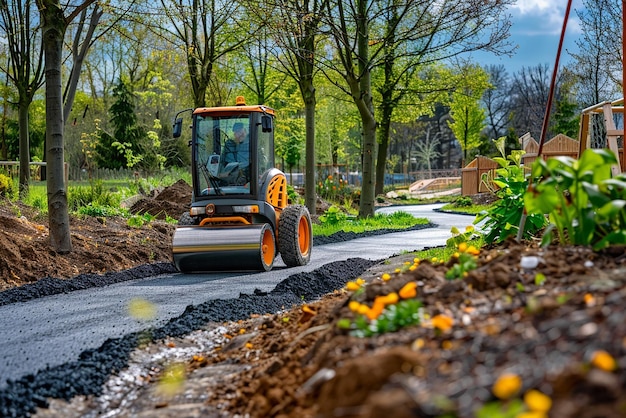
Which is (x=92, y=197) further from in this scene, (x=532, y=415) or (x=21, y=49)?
(x=532, y=415)

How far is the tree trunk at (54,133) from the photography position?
1038 cm

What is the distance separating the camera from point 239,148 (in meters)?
10.3

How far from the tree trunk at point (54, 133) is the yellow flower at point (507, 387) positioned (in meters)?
9.16

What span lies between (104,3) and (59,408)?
9.56 m

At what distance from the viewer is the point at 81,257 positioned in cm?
1052

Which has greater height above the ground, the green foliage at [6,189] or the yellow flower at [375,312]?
the green foliage at [6,189]

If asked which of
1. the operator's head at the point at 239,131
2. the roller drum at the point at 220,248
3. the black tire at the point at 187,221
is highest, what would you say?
the operator's head at the point at 239,131

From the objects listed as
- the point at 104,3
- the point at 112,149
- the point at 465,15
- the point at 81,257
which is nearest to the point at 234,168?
the point at 81,257

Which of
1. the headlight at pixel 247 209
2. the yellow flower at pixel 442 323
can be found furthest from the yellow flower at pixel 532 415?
the headlight at pixel 247 209

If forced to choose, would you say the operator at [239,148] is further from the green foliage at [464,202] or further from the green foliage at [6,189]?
the green foliage at [464,202]

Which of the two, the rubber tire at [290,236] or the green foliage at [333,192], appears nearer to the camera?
the rubber tire at [290,236]

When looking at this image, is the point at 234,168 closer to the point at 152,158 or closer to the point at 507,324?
the point at 507,324

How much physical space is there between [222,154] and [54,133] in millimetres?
2445

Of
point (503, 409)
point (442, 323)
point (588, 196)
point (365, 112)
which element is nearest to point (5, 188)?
point (365, 112)
